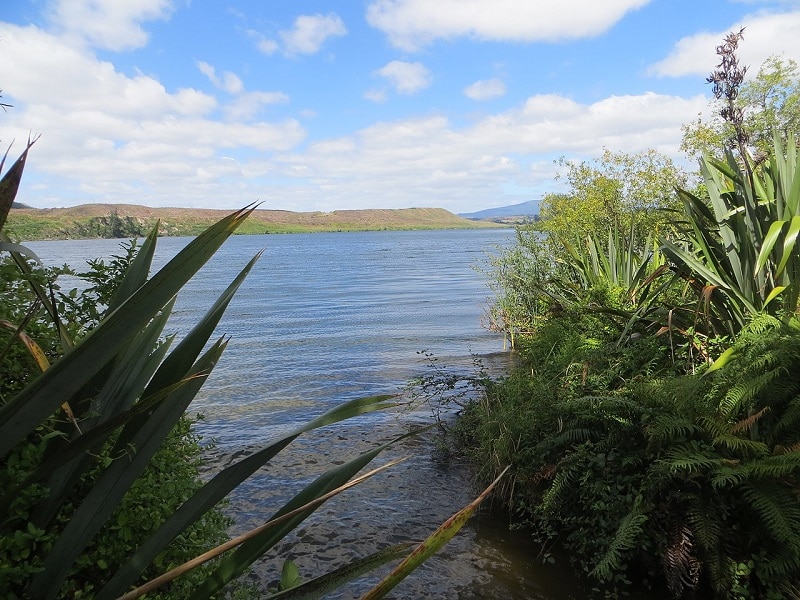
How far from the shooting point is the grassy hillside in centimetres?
7881

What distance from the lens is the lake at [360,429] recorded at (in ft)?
16.8

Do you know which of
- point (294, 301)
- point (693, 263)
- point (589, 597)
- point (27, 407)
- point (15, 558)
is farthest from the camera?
point (294, 301)

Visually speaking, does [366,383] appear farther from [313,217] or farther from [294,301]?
[313,217]

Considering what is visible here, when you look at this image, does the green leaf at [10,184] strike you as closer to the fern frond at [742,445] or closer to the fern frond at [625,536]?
the fern frond at [625,536]

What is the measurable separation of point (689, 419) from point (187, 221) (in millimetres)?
99992

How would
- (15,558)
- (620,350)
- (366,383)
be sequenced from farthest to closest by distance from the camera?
1. (366,383)
2. (620,350)
3. (15,558)

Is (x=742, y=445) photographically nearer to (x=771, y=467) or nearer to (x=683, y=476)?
(x=771, y=467)

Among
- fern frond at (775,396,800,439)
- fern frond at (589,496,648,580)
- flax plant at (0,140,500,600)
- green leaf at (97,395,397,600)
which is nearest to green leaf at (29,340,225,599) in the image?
flax plant at (0,140,500,600)

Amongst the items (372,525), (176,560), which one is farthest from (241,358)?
(176,560)

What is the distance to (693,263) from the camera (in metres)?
5.14

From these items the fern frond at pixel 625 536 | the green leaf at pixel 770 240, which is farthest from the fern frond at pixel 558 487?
the green leaf at pixel 770 240

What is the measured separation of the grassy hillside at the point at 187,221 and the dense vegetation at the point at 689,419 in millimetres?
56076

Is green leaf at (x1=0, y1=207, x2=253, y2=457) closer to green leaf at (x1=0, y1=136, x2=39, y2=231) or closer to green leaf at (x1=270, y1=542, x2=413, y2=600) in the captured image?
green leaf at (x1=0, y1=136, x2=39, y2=231)

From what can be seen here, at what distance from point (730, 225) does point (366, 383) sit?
7.81 meters
